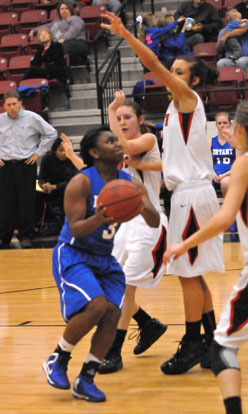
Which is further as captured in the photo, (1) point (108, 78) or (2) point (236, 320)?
(1) point (108, 78)

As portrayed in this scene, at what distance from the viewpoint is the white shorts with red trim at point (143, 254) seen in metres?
4.62

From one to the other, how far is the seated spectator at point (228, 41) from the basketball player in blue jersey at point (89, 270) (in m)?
7.79

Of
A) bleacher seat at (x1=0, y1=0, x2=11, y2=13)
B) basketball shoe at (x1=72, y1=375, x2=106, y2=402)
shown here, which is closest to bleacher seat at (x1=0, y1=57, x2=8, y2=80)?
bleacher seat at (x1=0, y1=0, x2=11, y2=13)

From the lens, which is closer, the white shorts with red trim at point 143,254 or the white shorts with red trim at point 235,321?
the white shorts with red trim at point 235,321

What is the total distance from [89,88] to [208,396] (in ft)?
30.8

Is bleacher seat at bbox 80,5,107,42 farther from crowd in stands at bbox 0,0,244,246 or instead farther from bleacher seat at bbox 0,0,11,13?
bleacher seat at bbox 0,0,11,13

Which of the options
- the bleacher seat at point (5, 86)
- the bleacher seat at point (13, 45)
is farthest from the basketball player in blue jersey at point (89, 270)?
the bleacher seat at point (13, 45)

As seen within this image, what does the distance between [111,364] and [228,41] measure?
8.08 metres

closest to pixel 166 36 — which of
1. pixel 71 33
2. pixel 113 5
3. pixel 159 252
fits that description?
pixel 71 33

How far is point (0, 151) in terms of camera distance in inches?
384

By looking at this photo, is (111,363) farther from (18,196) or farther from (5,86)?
(5,86)

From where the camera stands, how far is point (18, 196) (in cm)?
972

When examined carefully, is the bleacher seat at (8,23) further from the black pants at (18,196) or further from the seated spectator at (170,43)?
the black pants at (18,196)

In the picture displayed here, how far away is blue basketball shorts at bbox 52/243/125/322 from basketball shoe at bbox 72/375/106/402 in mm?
335
